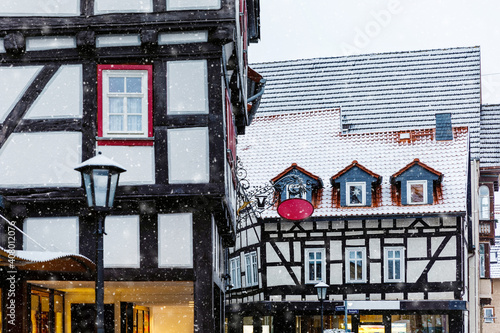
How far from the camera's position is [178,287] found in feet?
46.4

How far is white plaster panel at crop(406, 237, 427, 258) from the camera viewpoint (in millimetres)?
28333

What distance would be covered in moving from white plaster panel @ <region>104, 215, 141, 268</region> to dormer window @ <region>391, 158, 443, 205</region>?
17.4 meters

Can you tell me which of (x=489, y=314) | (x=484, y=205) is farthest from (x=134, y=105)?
(x=489, y=314)

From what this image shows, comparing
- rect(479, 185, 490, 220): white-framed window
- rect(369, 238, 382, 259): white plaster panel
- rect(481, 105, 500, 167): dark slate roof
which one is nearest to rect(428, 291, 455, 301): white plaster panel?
rect(369, 238, 382, 259): white plaster panel

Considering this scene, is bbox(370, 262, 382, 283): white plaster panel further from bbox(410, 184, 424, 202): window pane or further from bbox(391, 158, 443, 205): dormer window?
bbox(410, 184, 424, 202): window pane

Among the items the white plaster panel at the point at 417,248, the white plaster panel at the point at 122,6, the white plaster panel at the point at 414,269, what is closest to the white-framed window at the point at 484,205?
the white plaster panel at the point at 417,248

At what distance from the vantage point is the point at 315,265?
95.6 feet

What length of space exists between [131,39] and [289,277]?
56.9 feet

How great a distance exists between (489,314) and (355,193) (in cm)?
2129

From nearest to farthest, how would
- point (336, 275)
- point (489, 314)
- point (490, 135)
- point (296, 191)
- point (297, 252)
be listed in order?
point (296, 191), point (336, 275), point (297, 252), point (490, 135), point (489, 314)

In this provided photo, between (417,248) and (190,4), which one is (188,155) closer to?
(190,4)

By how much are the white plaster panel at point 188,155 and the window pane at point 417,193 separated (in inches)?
681

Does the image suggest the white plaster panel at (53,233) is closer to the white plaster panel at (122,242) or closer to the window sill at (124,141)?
the white plaster panel at (122,242)

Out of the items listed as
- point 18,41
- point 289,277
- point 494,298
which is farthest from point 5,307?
point 494,298
